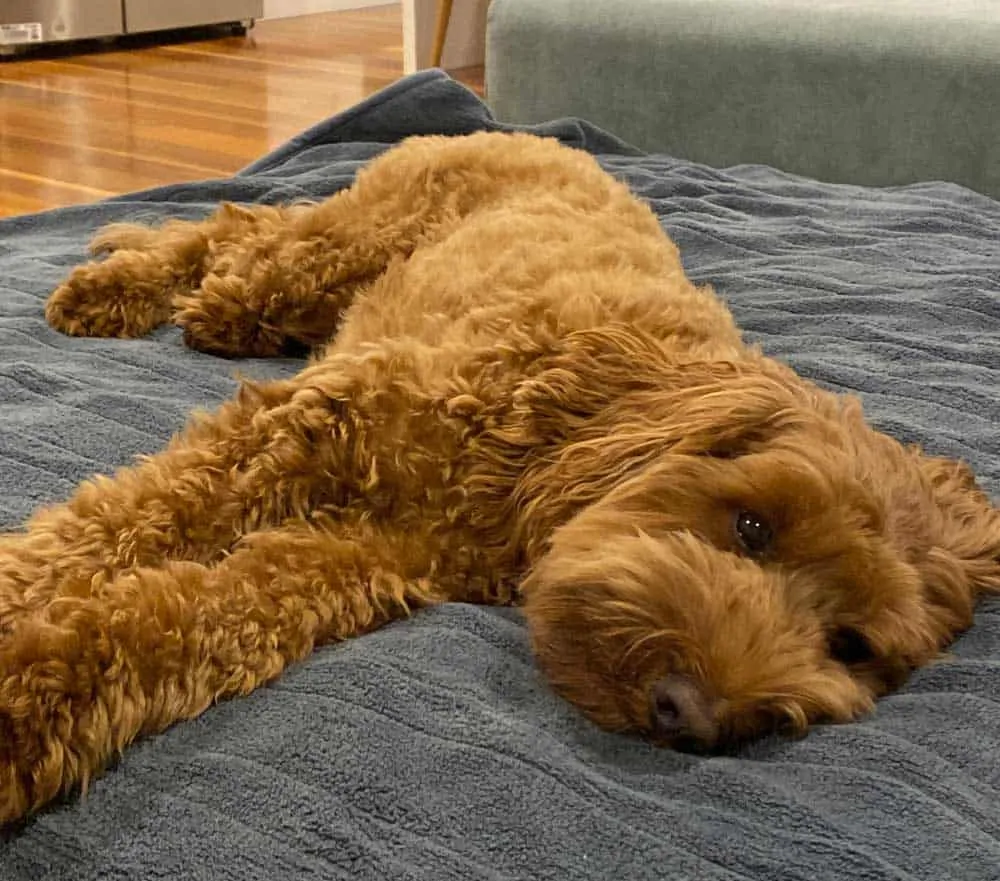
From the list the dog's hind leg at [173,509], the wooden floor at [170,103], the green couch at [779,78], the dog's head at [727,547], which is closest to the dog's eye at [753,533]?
the dog's head at [727,547]

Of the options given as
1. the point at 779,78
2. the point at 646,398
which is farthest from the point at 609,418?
the point at 779,78

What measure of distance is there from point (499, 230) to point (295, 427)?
82 centimetres

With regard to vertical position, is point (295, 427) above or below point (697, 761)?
above

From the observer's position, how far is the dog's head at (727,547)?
1.57 meters

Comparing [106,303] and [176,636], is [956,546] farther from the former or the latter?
[106,303]

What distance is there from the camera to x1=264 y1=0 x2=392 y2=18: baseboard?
35.9 feet

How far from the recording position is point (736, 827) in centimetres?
143

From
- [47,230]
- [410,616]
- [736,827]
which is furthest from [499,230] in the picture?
[47,230]

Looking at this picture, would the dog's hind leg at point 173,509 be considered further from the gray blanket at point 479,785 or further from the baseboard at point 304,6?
the baseboard at point 304,6

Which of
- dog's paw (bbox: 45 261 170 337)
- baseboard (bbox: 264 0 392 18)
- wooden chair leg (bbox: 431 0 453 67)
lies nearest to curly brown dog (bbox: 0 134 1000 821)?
dog's paw (bbox: 45 261 170 337)

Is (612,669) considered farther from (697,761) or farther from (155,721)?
(155,721)

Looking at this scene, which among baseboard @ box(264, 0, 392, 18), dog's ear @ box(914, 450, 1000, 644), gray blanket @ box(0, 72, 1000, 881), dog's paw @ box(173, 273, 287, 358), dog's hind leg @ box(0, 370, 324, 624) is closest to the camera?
gray blanket @ box(0, 72, 1000, 881)

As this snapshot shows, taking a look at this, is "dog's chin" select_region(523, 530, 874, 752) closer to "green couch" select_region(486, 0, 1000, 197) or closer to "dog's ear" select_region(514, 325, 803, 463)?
"dog's ear" select_region(514, 325, 803, 463)

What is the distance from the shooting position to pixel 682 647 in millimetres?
1538
